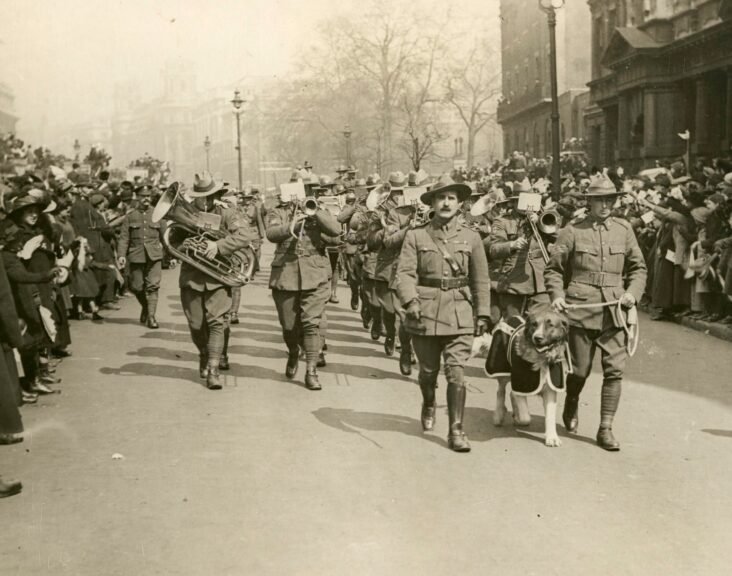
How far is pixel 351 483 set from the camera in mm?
6859

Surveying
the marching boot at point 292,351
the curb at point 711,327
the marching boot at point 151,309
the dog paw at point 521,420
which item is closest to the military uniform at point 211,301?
the marching boot at point 292,351

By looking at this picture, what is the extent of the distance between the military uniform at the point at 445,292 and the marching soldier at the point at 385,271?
11.0ft

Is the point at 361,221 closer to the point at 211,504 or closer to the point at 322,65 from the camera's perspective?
the point at 211,504

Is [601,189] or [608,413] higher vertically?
[601,189]

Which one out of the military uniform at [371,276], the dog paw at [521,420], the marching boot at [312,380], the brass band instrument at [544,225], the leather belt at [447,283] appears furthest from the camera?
the military uniform at [371,276]

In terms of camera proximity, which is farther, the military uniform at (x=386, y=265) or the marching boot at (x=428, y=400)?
the military uniform at (x=386, y=265)

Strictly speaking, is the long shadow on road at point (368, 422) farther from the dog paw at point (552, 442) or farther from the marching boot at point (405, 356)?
the marching boot at point (405, 356)

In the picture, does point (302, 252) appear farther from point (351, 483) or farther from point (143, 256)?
point (143, 256)

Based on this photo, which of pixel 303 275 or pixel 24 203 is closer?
pixel 24 203

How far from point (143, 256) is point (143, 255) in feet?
0.05

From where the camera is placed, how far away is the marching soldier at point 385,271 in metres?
11.9

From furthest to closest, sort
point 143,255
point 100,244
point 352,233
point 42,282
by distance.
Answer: point 100,244 < point 143,255 < point 352,233 < point 42,282

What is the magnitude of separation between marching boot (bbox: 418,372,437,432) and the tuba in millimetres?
2955

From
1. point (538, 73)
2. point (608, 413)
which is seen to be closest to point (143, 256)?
point (608, 413)
